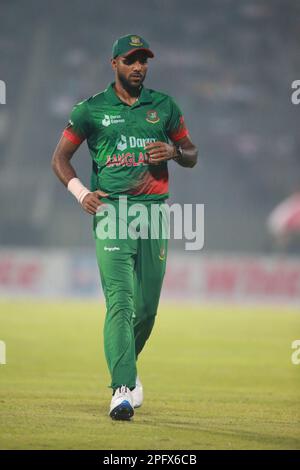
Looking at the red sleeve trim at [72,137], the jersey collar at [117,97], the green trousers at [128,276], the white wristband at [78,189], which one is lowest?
the green trousers at [128,276]

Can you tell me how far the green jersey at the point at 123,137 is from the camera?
27.0 feet

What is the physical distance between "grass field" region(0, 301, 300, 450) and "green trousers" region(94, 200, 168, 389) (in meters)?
0.49

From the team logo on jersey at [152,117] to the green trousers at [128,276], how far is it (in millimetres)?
619

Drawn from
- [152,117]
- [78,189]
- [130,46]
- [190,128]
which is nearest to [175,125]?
[152,117]

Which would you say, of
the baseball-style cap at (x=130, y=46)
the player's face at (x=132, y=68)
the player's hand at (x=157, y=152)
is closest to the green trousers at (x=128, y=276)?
the player's hand at (x=157, y=152)

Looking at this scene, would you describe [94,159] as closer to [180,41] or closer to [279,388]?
[279,388]

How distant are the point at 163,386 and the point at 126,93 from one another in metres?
3.13

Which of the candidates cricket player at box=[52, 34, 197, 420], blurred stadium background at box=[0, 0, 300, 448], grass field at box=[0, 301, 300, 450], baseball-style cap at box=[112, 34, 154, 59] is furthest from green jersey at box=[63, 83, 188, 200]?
blurred stadium background at box=[0, 0, 300, 448]

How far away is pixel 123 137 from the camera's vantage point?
8.23m

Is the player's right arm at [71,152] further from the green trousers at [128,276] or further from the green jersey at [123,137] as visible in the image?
the green trousers at [128,276]

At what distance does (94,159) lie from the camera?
8.38 meters

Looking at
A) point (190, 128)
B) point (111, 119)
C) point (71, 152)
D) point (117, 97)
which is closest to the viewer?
point (111, 119)

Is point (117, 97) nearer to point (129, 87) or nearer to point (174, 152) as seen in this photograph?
point (129, 87)

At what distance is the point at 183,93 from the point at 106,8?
499cm
